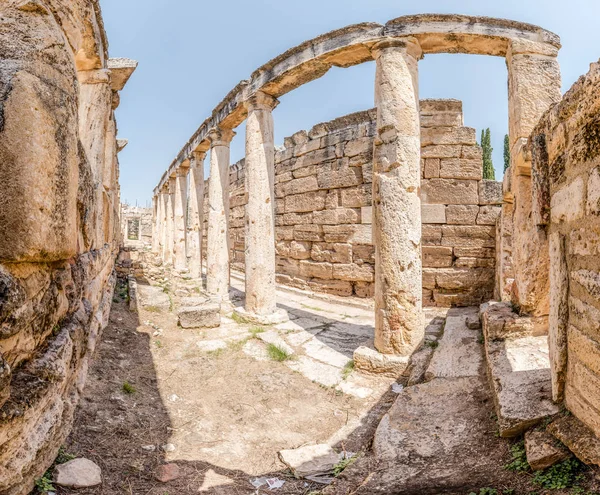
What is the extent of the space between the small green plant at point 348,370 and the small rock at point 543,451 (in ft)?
7.52

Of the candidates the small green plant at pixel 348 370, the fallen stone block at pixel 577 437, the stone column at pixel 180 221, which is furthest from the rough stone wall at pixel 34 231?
the stone column at pixel 180 221

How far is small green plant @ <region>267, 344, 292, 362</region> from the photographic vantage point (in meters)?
4.68

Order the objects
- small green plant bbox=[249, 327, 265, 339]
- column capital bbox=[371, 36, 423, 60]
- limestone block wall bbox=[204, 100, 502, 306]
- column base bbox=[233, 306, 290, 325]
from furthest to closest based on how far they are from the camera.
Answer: limestone block wall bbox=[204, 100, 502, 306]
column base bbox=[233, 306, 290, 325]
small green plant bbox=[249, 327, 265, 339]
column capital bbox=[371, 36, 423, 60]

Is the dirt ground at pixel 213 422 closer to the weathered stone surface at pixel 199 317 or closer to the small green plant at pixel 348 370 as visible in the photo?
the small green plant at pixel 348 370

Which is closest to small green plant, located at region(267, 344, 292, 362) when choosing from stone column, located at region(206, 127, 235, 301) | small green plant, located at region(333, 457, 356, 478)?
small green plant, located at region(333, 457, 356, 478)

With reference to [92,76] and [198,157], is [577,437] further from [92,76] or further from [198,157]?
[198,157]

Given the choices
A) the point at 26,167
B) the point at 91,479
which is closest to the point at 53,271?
the point at 26,167

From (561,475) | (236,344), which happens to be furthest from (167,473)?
(236,344)

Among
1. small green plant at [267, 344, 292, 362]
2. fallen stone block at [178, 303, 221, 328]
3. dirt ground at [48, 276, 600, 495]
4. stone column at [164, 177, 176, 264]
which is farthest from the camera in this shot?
stone column at [164, 177, 176, 264]

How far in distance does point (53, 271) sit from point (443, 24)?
4878 mm

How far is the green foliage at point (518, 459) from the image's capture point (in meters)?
1.92

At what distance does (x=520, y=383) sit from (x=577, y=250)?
1060 mm

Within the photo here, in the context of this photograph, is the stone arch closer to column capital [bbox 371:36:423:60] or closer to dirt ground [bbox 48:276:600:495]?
column capital [bbox 371:36:423:60]

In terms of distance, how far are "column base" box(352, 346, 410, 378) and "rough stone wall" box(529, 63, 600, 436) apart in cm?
194
